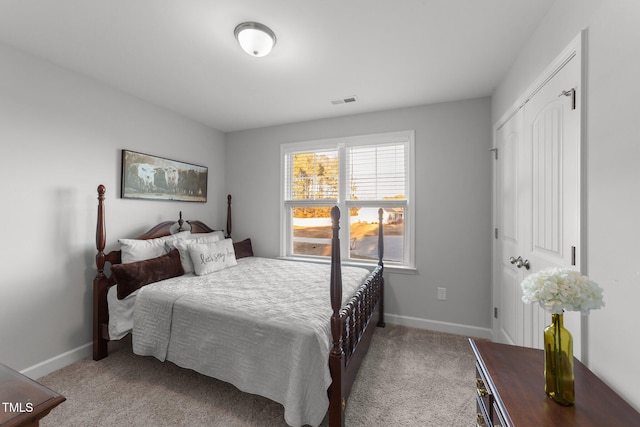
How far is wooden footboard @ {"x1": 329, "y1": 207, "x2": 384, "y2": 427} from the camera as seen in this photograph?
4.93 ft

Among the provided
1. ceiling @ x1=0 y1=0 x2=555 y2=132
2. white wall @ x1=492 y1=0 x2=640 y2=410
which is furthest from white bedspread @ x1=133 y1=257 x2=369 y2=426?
ceiling @ x1=0 y1=0 x2=555 y2=132

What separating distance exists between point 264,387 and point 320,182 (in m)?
2.50

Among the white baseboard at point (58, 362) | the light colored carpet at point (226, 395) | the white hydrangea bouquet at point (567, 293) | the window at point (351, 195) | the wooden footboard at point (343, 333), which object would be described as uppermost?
the window at point (351, 195)

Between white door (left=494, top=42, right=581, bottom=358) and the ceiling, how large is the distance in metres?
0.58

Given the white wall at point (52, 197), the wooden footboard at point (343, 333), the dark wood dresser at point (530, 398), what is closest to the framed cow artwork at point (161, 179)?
the white wall at point (52, 197)

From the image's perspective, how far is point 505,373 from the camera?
1018mm

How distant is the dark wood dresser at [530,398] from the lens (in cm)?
80

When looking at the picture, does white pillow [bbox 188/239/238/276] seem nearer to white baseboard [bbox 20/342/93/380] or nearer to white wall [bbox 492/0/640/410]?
white baseboard [bbox 20/342/93/380]

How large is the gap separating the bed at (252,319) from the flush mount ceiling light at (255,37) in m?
1.25

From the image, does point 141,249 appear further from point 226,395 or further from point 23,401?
point 23,401

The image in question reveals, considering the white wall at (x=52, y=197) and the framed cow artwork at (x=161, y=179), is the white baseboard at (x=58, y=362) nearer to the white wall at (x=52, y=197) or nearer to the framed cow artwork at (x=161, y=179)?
the white wall at (x=52, y=197)

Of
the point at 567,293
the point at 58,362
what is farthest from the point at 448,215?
the point at 58,362

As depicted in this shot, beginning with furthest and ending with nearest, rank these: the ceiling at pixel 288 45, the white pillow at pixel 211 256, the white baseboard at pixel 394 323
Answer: the white pillow at pixel 211 256, the white baseboard at pixel 394 323, the ceiling at pixel 288 45

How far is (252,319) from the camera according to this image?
1.70m
